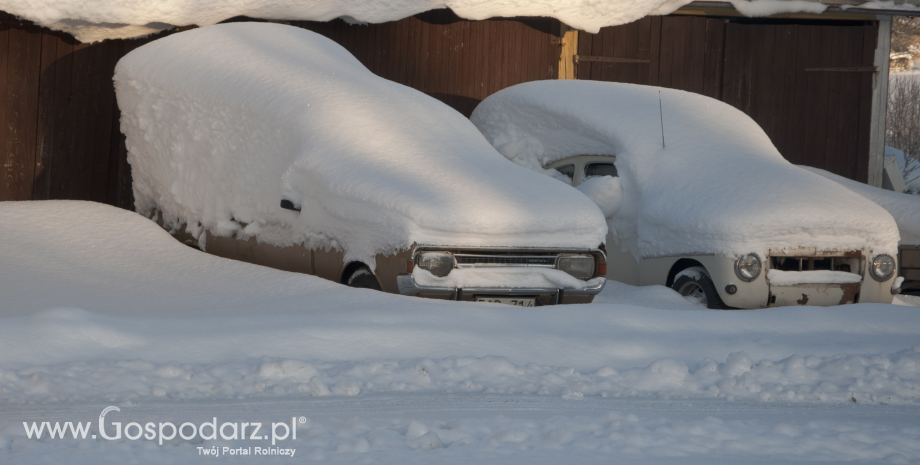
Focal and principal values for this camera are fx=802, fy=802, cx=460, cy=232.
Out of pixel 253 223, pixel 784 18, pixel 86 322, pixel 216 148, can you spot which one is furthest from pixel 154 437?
pixel 784 18

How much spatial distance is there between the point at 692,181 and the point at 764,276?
95 cm

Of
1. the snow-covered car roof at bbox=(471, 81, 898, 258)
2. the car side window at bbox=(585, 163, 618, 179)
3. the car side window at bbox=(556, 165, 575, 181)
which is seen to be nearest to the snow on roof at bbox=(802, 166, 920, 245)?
the snow-covered car roof at bbox=(471, 81, 898, 258)

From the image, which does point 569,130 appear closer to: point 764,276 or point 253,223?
point 764,276

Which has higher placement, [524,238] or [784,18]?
[784,18]

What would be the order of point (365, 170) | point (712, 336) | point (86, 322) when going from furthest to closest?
point (365, 170), point (712, 336), point (86, 322)

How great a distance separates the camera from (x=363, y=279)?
5.01 metres

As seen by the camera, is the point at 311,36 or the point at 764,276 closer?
the point at 764,276

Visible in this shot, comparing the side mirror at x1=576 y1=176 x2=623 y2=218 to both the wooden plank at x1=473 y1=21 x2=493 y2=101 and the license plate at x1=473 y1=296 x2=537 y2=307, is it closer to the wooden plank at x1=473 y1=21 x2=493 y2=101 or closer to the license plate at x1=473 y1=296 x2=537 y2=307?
the license plate at x1=473 y1=296 x2=537 y2=307

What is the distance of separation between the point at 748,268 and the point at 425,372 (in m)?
2.72

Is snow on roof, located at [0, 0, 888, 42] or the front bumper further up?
snow on roof, located at [0, 0, 888, 42]

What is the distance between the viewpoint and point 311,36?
22.5 ft

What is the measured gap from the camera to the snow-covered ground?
2934 mm

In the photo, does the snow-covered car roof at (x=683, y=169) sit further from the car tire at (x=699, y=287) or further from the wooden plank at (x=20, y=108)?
the wooden plank at (x=20, y=108)

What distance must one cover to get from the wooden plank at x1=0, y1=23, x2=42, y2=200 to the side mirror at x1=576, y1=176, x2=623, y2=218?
5.86 meters
